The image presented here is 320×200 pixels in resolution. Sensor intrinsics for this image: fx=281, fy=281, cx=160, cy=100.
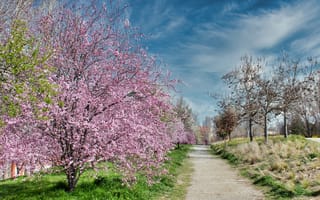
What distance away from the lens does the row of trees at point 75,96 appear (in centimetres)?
613

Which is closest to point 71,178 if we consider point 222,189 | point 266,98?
point 222,189

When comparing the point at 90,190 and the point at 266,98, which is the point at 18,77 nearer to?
the point at 90,190

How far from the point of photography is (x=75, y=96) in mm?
6723

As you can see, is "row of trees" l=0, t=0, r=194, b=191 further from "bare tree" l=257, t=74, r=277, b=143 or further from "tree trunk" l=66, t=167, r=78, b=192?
"bare tree" l=257, t=74, r=277, b=143

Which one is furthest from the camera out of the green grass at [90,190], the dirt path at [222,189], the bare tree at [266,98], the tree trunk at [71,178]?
the bare tree at [266,98]

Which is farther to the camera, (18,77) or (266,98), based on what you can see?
(266,98)

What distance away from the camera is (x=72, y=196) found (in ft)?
23.4

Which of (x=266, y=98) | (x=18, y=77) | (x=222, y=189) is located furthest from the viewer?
(x=266, y=98)

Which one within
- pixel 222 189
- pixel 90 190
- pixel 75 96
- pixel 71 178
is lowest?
pixel 222 189

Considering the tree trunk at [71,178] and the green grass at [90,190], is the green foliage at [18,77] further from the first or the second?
the tree trunk at [71,178]

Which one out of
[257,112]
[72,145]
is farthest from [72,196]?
[257,112]

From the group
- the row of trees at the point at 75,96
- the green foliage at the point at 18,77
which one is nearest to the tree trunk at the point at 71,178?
the row of trees at the point at 75,96

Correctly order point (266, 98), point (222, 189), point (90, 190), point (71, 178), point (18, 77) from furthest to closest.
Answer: point (266, 98), point (222, 189), point (90, 190), point (71, 178), point (18, 77)

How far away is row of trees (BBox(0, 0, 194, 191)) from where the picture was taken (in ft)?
20.1
